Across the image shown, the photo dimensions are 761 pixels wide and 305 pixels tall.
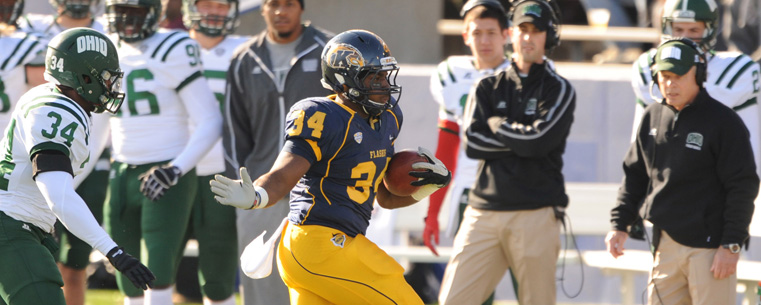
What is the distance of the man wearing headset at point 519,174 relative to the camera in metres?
5.13

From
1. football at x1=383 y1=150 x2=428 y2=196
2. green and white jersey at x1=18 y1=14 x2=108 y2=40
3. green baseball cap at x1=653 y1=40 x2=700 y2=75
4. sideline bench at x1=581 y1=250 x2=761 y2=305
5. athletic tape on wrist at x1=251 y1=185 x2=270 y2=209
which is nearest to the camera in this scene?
athletic tape on wrist at x1=251 y1=185 x2=270 y2=209

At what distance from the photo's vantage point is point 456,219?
5.87m

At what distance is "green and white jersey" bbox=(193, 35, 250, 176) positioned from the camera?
6156mm

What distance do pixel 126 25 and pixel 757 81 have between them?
10.2ft

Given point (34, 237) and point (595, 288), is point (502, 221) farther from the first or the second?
point (595, 288)

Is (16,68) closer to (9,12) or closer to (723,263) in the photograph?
(9,12)

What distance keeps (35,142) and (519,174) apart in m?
2.19

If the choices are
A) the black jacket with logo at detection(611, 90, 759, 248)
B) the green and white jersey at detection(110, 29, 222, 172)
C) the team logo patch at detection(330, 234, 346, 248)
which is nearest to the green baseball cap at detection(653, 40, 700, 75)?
the black jacket with logo at detection(611, 90, 759, 248)

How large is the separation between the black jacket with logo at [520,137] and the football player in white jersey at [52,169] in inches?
67.8

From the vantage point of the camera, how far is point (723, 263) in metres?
4.67

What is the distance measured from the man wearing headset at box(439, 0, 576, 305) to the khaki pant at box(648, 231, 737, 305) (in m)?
0.50

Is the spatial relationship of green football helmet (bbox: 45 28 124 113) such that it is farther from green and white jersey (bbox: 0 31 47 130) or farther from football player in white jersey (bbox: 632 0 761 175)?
football player in white jersey (bbox: 632 0 761 175)

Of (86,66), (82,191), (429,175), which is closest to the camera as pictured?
(429,175)

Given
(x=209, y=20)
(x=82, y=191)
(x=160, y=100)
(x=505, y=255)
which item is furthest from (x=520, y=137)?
(x=82, y=191)
